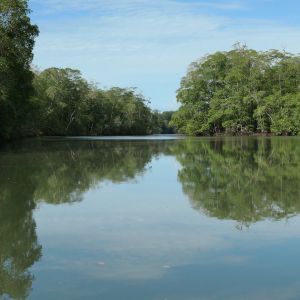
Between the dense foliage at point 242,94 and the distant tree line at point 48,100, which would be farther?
the dense foliage at point 242,94

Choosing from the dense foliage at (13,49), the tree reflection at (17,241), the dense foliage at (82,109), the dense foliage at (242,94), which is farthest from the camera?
the dense foliage at (82,109)

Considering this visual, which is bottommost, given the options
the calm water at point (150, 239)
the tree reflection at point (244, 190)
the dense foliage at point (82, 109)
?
the calm water at point (150, 239)

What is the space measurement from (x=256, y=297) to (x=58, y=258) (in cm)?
253

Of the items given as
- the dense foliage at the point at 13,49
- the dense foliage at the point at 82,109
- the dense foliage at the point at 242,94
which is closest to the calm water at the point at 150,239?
the dense foliage at the point at 13,49

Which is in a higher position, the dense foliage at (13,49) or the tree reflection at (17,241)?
the dense foliage at (13,49)

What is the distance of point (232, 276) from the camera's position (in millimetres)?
5129

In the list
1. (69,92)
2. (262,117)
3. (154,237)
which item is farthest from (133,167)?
(69,92)

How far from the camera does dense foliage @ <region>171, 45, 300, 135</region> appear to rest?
6894 centimetres

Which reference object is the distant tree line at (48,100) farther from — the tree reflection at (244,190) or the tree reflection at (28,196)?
the tree reflection at (244,190)

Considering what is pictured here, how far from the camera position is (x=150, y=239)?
271 inches

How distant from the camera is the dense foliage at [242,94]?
6894cm

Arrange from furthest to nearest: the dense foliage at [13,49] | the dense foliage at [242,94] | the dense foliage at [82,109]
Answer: the dense foliage at [82,109] < the dense foliage at [242,94] < the dense foliage at [13,49]

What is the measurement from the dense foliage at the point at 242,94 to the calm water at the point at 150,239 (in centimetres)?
5741

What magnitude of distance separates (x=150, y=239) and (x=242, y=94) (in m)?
67.5
